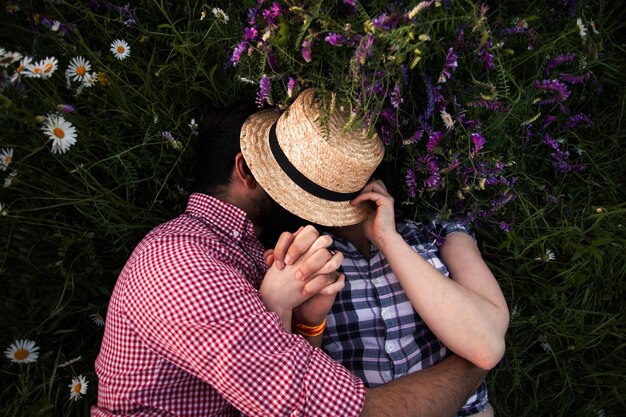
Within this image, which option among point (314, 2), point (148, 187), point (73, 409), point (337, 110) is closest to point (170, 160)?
point (148, 187)

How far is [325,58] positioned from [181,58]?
903mm

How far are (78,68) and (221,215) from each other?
39.6 inches

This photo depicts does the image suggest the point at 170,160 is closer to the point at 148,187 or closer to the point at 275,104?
the point at 148,187

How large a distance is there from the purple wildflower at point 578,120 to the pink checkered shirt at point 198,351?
2025mm

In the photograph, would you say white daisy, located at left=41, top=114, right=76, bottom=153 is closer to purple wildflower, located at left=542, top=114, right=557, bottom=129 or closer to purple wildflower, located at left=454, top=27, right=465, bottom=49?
purple wildflower, located at left=454, top=27, right=465, bottom=49

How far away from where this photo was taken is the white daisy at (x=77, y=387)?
2.25 meters

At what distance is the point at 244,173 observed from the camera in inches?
82.2

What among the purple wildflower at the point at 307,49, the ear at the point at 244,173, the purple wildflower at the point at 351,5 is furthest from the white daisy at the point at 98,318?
the purple wildflower at the point at 351,5

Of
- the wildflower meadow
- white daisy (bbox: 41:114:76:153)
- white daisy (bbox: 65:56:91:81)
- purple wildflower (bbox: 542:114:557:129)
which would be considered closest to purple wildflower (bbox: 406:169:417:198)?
the wildflower meadow

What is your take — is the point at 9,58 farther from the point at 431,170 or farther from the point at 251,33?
the point at 431,170

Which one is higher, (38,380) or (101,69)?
(101,69)

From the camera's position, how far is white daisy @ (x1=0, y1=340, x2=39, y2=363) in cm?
215

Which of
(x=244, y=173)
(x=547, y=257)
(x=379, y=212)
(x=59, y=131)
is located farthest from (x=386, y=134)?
(x=59, y=131)

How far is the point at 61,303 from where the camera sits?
2.34 meters
